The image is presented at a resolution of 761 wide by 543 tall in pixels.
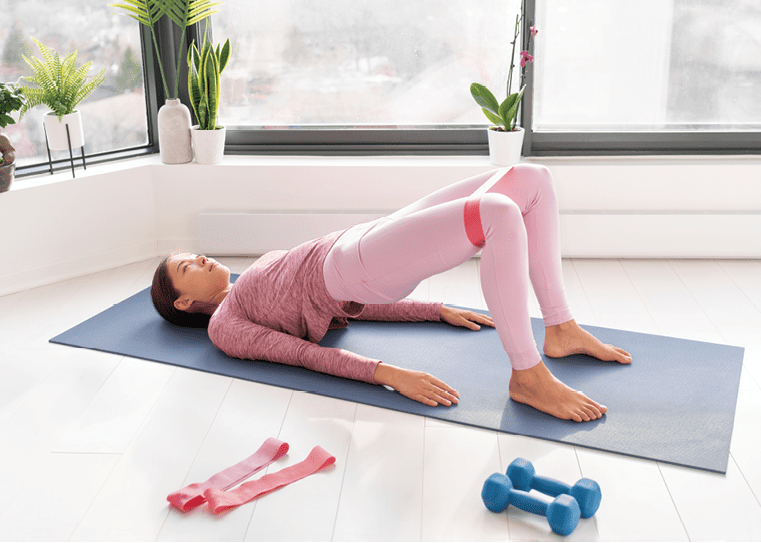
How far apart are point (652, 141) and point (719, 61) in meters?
0.49

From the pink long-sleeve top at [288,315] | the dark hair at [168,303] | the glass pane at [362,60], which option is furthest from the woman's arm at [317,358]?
the glass pane at [362,60]

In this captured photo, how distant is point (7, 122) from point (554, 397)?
2371mm

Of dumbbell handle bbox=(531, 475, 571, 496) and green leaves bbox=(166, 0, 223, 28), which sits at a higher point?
green leaves bbox=(166, 0, 223, 28)

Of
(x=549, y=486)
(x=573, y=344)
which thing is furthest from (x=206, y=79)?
(x=549, y=486)

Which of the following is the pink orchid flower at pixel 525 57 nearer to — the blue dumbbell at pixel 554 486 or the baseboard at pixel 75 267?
the baseboard at pixel 75 267

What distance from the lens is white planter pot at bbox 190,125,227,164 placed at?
3338 mm

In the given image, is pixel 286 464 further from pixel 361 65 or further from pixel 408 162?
pixel 361 65

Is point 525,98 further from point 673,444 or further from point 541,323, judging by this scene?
point 673,444

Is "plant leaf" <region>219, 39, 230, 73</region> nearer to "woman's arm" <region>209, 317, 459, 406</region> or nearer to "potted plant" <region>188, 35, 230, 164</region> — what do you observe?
"potted plant" <region>188, 35, 230, 164</region>

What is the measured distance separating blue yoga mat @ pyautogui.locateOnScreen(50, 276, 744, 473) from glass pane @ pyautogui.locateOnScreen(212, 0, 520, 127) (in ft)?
4.52

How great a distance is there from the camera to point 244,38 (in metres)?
3.53

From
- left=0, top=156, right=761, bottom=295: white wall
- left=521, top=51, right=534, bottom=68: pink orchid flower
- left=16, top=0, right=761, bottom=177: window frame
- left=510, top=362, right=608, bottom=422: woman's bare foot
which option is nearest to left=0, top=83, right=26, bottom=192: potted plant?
left=0, top=156, right=761, bottom=295: white wall

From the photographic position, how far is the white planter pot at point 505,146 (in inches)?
127

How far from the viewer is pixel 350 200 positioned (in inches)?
133
